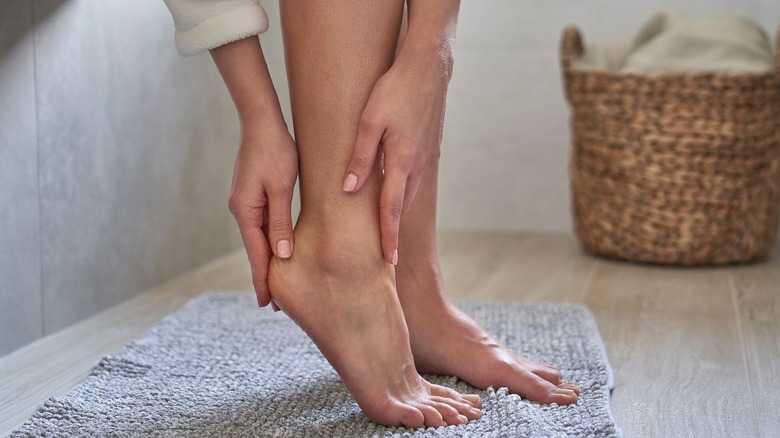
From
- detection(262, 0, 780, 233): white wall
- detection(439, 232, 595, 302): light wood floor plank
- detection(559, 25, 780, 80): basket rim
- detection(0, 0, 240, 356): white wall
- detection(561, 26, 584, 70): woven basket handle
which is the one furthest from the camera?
detection(262, 0, 780, 233): white wall

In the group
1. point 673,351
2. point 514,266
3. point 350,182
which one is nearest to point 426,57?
point 350,182

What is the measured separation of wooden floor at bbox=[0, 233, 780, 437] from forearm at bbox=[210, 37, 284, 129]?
39 centimetres

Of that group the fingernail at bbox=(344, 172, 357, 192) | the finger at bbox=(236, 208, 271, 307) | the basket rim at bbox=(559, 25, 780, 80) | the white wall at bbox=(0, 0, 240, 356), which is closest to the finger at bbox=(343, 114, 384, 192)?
the fingernail at bbox=(344, 172, 357, 192)

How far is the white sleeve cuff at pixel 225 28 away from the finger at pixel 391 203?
195 mm

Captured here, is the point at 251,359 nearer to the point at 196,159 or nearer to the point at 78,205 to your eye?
the point at 78,205

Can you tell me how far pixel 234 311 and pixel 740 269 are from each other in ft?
3.37

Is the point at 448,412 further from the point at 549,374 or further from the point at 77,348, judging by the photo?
the point at 77,348

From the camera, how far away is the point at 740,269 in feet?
5.81

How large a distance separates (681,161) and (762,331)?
557 millimetres

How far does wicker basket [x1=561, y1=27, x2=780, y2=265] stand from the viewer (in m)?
1.72

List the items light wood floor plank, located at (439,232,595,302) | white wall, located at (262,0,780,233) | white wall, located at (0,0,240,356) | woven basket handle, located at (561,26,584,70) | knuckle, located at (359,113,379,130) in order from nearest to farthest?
knuckle, located at (359,113,379,130) < white wall, located at (0,0,240,356) < light wood floor plank, located at (439,232,595,302) < woven basket handle, located at (561,26,584,70) < white wall, located at (262,0,780,233)

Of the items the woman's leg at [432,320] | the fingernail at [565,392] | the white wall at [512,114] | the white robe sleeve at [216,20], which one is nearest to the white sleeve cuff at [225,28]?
the white robe sleeve at [216,20]

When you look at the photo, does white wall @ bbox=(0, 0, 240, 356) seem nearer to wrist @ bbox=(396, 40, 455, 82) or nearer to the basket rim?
wrist @ bbox=(396, 40, 455, 82)

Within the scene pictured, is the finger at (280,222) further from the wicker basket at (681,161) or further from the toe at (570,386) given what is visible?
the wicker basket at (681,161)
